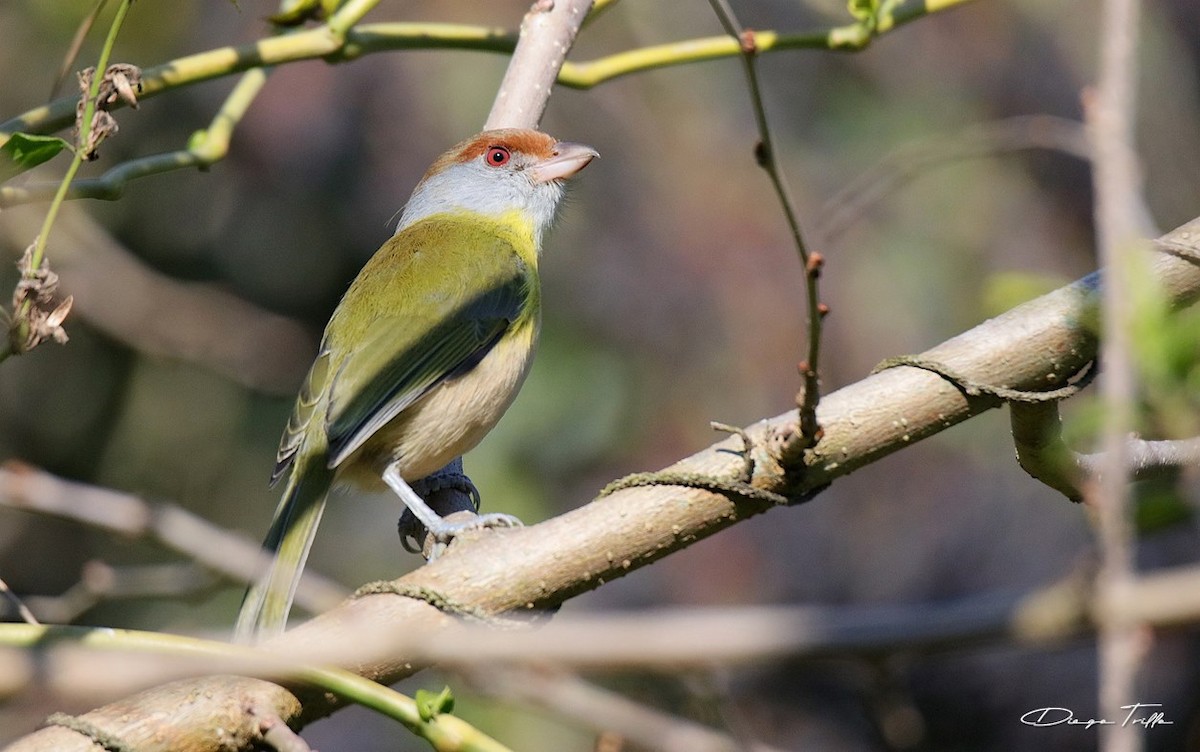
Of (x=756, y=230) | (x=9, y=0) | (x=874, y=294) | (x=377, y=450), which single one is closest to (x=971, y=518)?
(x=874, y=294)

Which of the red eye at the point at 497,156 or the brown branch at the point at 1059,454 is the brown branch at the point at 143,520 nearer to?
the brown branch at the point at 1059,454

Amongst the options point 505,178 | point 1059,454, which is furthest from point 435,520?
point 1059,454

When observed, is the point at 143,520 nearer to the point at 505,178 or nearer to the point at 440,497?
the point at 440,497

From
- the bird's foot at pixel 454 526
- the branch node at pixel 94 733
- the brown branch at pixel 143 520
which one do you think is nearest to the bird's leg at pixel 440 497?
the bird's foot at pixel 454 526

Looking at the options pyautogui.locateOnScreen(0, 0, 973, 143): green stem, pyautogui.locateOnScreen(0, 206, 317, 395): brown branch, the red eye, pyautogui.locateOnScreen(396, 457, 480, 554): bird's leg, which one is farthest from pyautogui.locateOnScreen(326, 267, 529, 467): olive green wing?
pyautogui.locateOnScreen(0, 206, 317, 395): brown branch

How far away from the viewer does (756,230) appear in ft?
24.2

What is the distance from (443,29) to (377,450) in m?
1.37

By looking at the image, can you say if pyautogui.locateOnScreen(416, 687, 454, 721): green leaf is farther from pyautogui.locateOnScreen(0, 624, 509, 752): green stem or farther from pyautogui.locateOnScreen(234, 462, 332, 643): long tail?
pyautogui.locateOnScreen(234, 462, 332, 643): long tail

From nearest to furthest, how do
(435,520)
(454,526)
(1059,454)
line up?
(1059,454) → (454,526) → (435,520)

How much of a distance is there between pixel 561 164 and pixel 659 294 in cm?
266

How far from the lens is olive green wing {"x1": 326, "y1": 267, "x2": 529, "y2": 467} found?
3.88 meters

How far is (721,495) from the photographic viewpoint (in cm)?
270

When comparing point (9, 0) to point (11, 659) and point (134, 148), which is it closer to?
point (134, 148)

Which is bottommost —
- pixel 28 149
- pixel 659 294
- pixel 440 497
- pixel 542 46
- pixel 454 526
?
pixel 28 149
